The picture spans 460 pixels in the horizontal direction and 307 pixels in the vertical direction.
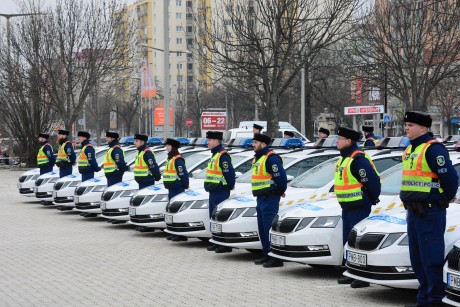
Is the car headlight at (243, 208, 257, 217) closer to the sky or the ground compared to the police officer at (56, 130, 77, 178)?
closer to the ground

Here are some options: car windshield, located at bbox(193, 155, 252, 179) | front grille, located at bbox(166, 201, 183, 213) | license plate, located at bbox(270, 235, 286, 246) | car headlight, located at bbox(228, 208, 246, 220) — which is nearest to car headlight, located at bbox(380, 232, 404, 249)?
license plate, located at bbox(270, 235, 286, 246)

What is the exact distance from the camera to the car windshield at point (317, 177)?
1326 cm

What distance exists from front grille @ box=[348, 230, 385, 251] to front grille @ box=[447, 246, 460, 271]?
1065mm

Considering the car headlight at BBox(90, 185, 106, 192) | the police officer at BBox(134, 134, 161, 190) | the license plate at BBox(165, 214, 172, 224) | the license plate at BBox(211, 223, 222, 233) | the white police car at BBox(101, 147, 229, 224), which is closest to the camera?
the license plate at BBox(211, 223, 222, 233)

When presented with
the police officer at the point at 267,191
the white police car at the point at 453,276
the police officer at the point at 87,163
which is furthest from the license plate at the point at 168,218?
the white police car at the point at 453,276

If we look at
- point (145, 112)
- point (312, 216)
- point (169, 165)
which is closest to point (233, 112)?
point (145, 112)

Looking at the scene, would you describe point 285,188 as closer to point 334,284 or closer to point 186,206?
point 334,284

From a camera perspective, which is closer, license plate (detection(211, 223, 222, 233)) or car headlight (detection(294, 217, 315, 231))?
car headlight (detection(294, 217, 315, 231))

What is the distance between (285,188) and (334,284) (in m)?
1.88

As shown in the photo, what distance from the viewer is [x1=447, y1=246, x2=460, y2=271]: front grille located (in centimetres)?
827

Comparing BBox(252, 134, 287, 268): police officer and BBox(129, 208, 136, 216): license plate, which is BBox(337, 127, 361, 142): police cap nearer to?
BBox(252, 134, 287, 268): police officer

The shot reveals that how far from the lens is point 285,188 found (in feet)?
41.2

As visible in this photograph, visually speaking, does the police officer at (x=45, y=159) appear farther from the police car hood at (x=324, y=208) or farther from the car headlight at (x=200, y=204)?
the police car hood at (x=324, y=208)

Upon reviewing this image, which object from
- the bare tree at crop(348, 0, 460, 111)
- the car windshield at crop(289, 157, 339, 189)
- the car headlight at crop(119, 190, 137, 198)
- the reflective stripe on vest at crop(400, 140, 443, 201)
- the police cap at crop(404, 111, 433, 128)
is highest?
the bare tree at crop(348, 0, 460, 111)
